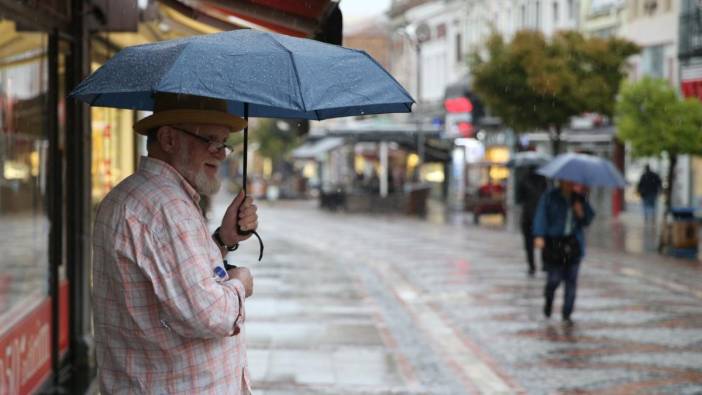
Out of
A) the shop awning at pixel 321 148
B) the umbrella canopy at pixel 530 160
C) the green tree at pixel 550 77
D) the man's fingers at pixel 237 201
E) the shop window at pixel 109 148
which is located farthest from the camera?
the shop awning at pixel 321 148

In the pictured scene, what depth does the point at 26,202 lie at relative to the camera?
26.6 feet

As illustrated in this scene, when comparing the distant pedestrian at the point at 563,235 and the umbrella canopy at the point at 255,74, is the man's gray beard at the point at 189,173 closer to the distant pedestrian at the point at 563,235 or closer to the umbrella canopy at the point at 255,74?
the umbrella canopy at the point at 255,74

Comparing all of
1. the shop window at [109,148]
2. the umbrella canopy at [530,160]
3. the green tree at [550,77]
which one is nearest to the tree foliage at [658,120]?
the umbrella canopy at [530,160]

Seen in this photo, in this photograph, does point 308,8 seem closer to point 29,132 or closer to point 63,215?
point 29,132

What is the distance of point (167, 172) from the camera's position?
3.95m

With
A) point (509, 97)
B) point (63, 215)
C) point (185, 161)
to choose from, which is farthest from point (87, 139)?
point (509, 97)

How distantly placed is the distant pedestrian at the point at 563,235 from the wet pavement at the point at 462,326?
0.46m

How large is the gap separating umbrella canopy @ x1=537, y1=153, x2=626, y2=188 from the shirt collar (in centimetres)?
943

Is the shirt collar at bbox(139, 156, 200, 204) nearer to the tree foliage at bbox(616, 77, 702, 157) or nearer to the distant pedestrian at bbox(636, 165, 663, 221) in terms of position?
the tree foliage at bbox(616, 77, 702, 157)

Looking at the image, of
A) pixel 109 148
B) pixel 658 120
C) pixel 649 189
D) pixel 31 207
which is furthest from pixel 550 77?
pixel 31 207

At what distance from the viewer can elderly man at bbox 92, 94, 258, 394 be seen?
12.2 ft

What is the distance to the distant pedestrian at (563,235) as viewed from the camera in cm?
1279

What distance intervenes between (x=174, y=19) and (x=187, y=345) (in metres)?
7.26

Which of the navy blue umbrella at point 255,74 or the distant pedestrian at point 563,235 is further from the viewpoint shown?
the distant pedestrian at point 563,235
